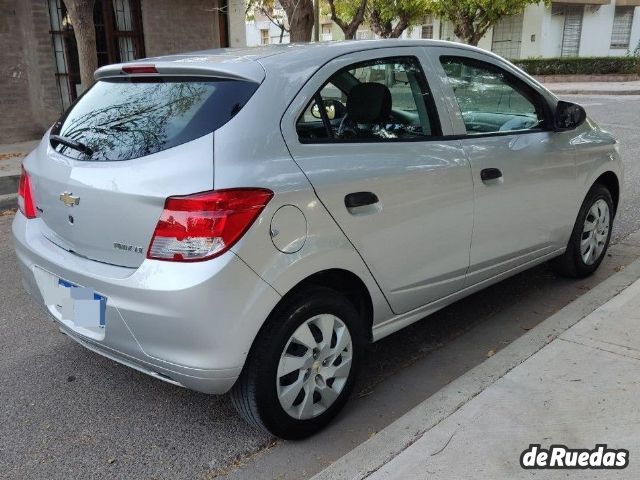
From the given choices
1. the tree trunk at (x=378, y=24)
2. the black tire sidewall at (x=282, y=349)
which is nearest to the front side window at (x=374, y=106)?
the black tire sidewall at (x=282, y=349)

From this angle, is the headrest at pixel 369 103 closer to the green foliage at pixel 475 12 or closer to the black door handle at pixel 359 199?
the black door handle at pixel 359 199

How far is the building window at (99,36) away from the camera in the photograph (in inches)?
464

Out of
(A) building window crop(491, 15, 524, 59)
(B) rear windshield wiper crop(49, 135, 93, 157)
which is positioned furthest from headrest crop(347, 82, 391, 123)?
(A) building window crop(491, 15, 524, 59)

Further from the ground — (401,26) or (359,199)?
(401,26)

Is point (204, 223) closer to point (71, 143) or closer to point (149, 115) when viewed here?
point (149, 115)

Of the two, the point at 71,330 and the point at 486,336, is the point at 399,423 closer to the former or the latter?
the point at 486,336

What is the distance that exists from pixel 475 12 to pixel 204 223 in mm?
24906

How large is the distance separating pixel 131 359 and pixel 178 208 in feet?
2.43

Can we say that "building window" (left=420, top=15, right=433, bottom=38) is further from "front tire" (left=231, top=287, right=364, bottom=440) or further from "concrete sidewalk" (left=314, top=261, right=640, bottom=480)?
"front tire" (left=231, top=287, right=364, bottom=440)

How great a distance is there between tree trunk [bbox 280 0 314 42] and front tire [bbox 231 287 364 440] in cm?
692

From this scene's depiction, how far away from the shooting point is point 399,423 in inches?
110

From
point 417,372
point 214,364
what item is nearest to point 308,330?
point 214,364

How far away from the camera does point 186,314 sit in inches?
91.7

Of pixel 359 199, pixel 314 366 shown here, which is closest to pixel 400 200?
pixel 359 199
